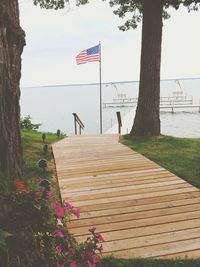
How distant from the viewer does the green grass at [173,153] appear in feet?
22.1

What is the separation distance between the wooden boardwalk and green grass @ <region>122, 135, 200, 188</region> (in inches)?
13.5

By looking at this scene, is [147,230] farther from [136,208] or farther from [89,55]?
[89,55]

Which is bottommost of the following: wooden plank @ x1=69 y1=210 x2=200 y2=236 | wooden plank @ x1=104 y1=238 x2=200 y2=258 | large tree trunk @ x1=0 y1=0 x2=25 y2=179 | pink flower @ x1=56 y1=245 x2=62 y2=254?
wooden plank @ x1=104 y1=238 x2=200 y2=258

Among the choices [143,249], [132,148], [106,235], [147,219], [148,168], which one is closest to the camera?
[143,249]

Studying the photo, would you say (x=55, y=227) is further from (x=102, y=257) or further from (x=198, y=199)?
(x=198, y=199)

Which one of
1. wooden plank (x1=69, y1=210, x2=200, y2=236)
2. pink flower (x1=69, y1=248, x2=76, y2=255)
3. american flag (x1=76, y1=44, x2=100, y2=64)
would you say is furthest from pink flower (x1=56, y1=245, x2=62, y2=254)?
american flag (x1=76, y1=44, x2=100, y2=64)

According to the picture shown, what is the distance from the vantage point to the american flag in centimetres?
1830

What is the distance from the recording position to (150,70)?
11.5 metres

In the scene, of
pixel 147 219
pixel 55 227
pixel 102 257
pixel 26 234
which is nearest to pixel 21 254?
pixel 26 234

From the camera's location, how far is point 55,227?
255 cm

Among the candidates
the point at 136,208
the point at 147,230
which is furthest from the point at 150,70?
the point at 147,230

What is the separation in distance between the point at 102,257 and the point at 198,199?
2.13 meters

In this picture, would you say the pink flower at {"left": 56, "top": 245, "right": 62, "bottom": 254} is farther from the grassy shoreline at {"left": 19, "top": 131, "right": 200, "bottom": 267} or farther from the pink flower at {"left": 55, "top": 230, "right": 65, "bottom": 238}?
the grassy shoreline at {"left": 19, "top": 131, "right": 200, "bottom": 267}

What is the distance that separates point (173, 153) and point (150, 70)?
149 inches
